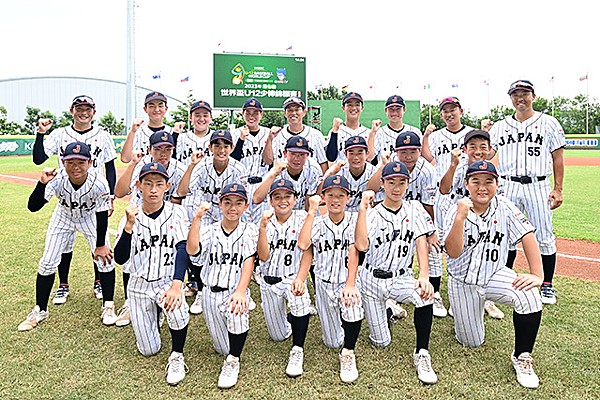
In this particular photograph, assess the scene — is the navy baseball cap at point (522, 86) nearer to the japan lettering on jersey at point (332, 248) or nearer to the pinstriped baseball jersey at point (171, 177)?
the japan lettering on jersey at point (332, 248)

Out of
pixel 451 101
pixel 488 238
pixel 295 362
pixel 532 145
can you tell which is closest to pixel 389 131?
pixel 451 101

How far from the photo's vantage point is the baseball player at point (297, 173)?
426cm

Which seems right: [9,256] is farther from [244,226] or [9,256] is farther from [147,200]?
[244,226]

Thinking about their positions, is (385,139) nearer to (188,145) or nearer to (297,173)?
(297,173)

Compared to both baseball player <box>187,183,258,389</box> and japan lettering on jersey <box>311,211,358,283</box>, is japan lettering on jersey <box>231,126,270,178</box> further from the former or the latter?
japan lettering on jersey <box>311,211,358,283</box>

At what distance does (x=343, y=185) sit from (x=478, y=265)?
114cm

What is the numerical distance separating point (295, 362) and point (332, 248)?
0.86 metres

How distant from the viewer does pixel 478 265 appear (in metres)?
3.58

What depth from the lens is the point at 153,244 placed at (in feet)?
12.1

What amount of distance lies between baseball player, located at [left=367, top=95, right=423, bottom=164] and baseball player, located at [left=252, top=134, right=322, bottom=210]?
59 cm

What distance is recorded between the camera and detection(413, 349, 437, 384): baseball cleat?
320cm

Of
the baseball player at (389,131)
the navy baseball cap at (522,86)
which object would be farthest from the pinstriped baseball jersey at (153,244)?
the navy baseball cap at (522,86)

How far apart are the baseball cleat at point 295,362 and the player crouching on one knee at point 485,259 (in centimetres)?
122

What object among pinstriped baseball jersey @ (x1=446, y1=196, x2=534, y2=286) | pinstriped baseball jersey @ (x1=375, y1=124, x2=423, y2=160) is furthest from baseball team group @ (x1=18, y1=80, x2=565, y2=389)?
pinstriped baseball jersey @ (x1=375, y1=124, x2=423, y2=160)
